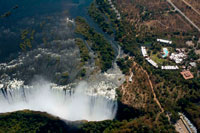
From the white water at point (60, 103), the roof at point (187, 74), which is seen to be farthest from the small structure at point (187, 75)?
the white water at point (60, 103)

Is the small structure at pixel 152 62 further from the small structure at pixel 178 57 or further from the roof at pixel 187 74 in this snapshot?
the roof at pixel 187 74

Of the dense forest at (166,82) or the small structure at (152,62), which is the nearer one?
the dense forest at (166,82)

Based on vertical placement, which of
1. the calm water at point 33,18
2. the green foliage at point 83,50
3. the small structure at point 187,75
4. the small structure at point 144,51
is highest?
the calm water at point 33,18

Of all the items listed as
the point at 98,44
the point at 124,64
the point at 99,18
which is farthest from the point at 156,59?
the point at 99,18

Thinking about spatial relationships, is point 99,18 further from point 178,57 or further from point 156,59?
point 178,57

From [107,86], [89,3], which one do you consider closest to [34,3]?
[89,3]

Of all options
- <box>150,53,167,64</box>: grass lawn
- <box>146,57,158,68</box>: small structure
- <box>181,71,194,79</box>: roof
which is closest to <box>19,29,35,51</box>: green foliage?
<box>146,57,158,68</box>: small structure
